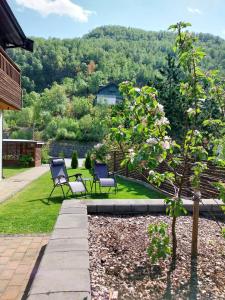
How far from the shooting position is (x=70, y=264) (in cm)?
246

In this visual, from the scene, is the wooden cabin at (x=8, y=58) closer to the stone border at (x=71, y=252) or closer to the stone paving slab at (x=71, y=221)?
the stone border at (x=71, y=252)

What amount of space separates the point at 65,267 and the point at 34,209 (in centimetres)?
465

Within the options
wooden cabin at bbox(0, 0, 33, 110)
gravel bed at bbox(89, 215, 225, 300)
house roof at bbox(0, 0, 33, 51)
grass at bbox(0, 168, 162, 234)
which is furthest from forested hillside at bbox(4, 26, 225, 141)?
gravel bed at bbox(89, 215, 225, 300)

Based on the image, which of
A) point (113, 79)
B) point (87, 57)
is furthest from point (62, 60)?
point (113, 79)

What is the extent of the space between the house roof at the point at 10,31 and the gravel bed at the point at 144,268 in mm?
8455

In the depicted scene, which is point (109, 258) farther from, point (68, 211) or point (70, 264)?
point (68, 211)

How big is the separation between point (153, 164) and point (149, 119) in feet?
1.42

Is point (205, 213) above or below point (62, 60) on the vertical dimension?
below

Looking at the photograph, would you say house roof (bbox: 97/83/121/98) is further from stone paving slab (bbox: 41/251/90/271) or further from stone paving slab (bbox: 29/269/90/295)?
stone paving slab (bbox: 29/269/90/295)

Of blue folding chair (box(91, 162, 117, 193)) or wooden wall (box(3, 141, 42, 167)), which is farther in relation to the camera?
wooden wall (box(3, 141, 42, 167))

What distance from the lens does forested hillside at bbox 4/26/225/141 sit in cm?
5103

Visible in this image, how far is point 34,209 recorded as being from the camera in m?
6.85

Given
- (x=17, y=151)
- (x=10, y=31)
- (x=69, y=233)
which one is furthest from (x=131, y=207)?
(x=17, y=151)

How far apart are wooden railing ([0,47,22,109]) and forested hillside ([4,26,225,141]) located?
2805cm
